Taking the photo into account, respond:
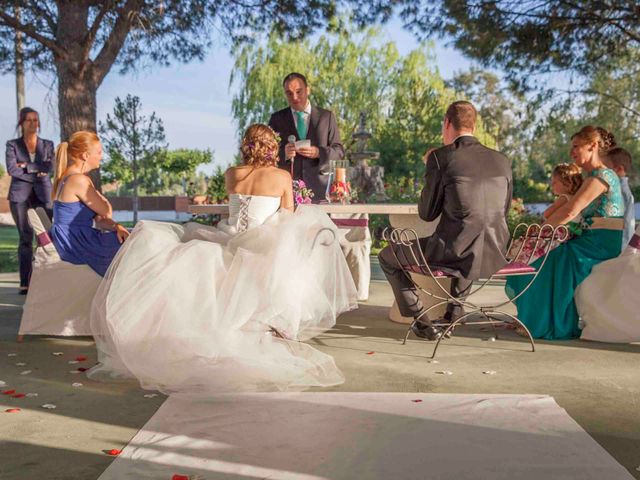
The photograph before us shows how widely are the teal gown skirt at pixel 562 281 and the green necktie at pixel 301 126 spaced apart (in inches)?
105

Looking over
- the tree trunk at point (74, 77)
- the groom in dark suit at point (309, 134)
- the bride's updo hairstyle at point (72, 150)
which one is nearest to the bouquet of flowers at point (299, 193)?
the groom in dark suit at point (309, 134)

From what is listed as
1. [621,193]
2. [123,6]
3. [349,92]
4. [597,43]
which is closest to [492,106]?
[349,92]

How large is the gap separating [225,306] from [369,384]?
40.5 inches

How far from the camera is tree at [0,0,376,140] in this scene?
11508 millimetres

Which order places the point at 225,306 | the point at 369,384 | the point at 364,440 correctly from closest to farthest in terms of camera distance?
the point at 364,440, the point at 369,384, the point at 225,306

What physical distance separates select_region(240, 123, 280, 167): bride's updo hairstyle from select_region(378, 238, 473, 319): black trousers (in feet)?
3.84

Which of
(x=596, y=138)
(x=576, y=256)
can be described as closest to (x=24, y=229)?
(x=576, y=256)

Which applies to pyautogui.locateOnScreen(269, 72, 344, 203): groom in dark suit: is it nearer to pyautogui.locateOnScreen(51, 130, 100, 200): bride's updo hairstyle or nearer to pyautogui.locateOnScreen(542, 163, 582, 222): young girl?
pyautogui.locateOnScreen(51, 130, 100, 200): bride's updo hairstyle

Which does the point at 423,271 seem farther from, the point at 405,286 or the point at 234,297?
the point at 234,297

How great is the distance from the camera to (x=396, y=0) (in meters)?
14.3

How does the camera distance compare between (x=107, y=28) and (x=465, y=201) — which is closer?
(x=465, y=201)

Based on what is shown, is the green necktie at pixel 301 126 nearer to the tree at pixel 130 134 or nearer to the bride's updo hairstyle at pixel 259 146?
the bride's updo hairstyle at pixel 259 146

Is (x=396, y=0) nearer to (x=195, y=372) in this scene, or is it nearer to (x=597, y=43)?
(x=597, y=43)

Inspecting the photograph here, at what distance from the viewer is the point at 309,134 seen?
24.7 feet
